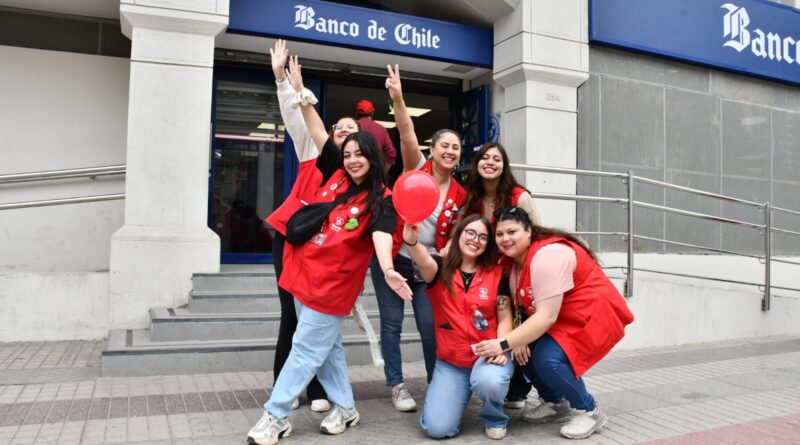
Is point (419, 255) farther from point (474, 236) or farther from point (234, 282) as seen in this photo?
point (234, 282)

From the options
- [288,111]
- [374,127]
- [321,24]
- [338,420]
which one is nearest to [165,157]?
[374,127]

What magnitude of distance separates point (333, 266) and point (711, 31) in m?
8.35

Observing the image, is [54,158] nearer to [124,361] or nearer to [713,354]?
[124,361]

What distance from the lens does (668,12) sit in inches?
344

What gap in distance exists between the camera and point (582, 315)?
11.3 ft

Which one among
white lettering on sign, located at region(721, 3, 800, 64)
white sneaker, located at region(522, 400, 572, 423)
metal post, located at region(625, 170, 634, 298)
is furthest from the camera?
white lettering on sign, located at region(721, 3, 800, 64)

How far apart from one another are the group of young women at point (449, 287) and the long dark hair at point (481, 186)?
1cm

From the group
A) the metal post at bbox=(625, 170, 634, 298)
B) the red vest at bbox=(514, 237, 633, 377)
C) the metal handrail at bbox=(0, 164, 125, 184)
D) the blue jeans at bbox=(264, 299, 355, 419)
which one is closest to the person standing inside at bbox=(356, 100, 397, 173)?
the red vest at bbox=(514, 237, 633, 377)

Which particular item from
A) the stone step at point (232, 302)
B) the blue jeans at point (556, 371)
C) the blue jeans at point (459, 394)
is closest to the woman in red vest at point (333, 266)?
the blue jeans at point (459, 394)

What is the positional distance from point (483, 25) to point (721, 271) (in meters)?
4.93

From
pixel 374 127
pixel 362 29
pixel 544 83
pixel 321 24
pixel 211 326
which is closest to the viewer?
pixel 211 326

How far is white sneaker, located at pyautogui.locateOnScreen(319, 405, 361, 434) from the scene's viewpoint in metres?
3.40

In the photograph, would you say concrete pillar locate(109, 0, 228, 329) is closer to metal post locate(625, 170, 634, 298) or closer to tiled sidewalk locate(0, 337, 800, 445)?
tiled sidewalk locate(0, 337, 800, 445)

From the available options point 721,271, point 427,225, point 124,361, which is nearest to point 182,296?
point 124,361
